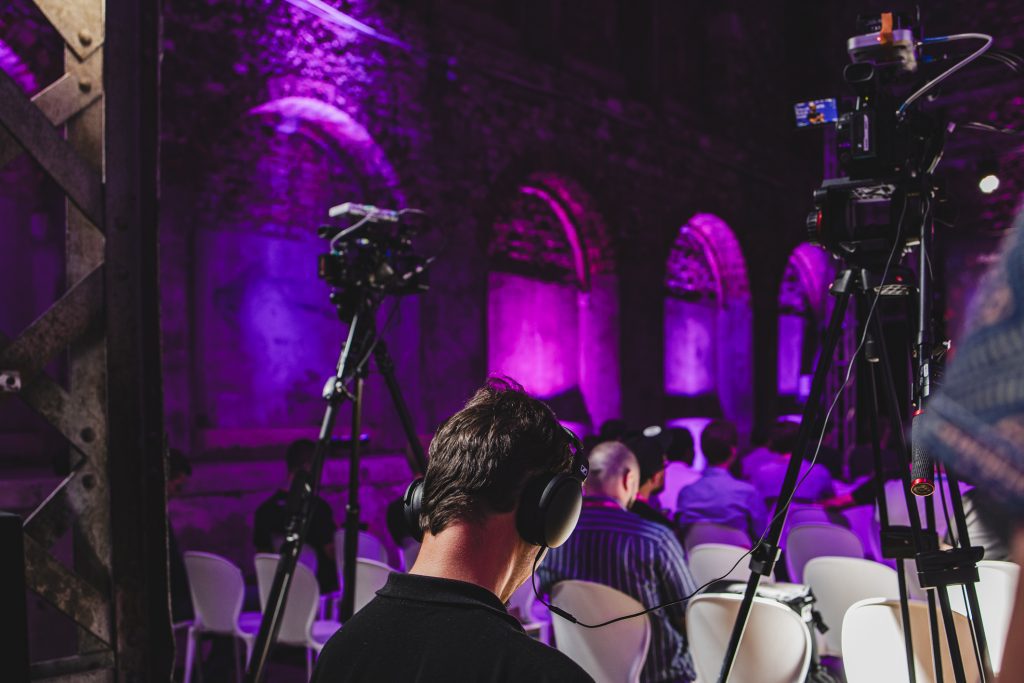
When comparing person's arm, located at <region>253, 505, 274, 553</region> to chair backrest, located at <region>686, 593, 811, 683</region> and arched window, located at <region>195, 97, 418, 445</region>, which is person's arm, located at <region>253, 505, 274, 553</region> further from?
chair backrest, located at <region>686, 593, 811, 683</region>

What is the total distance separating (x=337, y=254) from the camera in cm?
329

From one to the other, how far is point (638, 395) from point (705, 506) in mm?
4778

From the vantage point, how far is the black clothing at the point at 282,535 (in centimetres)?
438

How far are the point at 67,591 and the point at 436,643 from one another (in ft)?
3.41

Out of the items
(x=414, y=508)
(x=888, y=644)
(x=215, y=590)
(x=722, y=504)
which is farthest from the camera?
(x=722, y=504)

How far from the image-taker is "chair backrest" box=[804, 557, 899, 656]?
301 cm

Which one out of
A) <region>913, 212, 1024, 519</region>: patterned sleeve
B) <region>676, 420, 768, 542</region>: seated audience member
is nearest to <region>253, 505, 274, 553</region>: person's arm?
<region>676, 420, 768, 542</region>: seated audience member

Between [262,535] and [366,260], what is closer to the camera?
[366,260]

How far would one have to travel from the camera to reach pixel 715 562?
3426mm

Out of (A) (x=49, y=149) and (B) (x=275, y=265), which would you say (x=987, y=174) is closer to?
(B) (x=275, y=265)

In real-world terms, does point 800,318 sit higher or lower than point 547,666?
higher

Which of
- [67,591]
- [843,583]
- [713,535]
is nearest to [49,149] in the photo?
[67,591]

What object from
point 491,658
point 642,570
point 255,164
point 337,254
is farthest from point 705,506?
point 255,164

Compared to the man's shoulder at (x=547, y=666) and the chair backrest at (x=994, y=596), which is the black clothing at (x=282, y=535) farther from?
the man's shoulder at (x=547, y=666)
